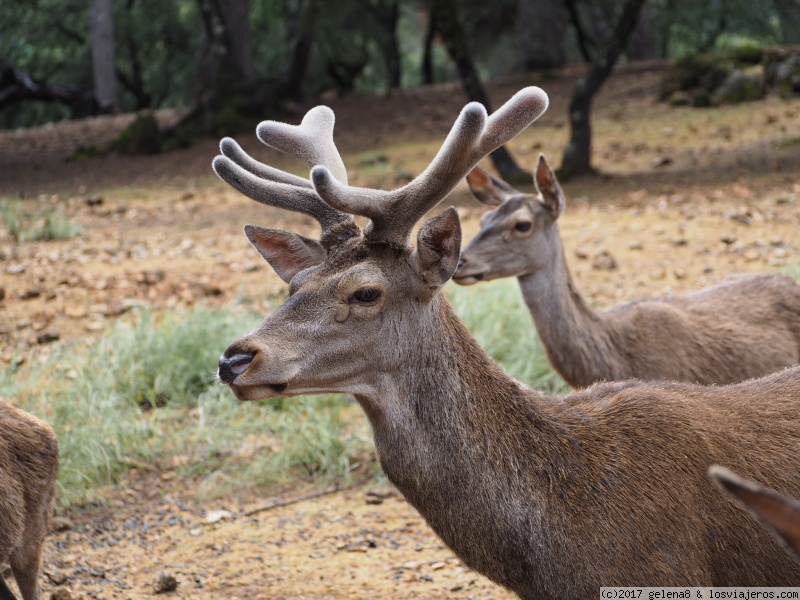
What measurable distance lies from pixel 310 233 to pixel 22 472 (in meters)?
A: 6.37

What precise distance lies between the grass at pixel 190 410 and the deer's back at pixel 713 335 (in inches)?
42.4

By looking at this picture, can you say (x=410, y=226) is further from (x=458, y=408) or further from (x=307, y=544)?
(x=307, y=544)

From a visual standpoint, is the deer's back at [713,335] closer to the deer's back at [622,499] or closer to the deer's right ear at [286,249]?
the deer's back at [622,499]

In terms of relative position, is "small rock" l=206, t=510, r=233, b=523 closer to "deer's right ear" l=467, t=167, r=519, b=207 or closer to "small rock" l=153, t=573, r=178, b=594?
"small rock" l=153, t=573, r=178, b=594

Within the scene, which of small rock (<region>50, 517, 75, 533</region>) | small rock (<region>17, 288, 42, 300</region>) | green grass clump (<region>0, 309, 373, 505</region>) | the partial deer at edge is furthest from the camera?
small rock (<region>17, 288, 42, 300</region>)

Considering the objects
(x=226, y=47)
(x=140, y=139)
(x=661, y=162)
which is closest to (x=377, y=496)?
(x=661, y=162)

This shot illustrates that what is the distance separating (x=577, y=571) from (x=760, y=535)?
1.93 feet

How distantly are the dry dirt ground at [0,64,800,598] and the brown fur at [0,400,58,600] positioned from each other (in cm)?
64

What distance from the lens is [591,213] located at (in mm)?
10477

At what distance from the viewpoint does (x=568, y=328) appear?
5699 mm

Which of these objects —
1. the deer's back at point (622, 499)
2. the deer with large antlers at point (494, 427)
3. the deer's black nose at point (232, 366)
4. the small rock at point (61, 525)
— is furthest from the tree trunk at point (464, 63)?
the deer's black nose at point (232, 366)

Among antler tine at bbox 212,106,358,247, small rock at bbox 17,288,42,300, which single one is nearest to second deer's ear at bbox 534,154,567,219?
antler tine at bbox 212,106,358,247

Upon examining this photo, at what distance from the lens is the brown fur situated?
13.0 ft

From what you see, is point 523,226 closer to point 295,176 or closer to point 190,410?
point 295,176
